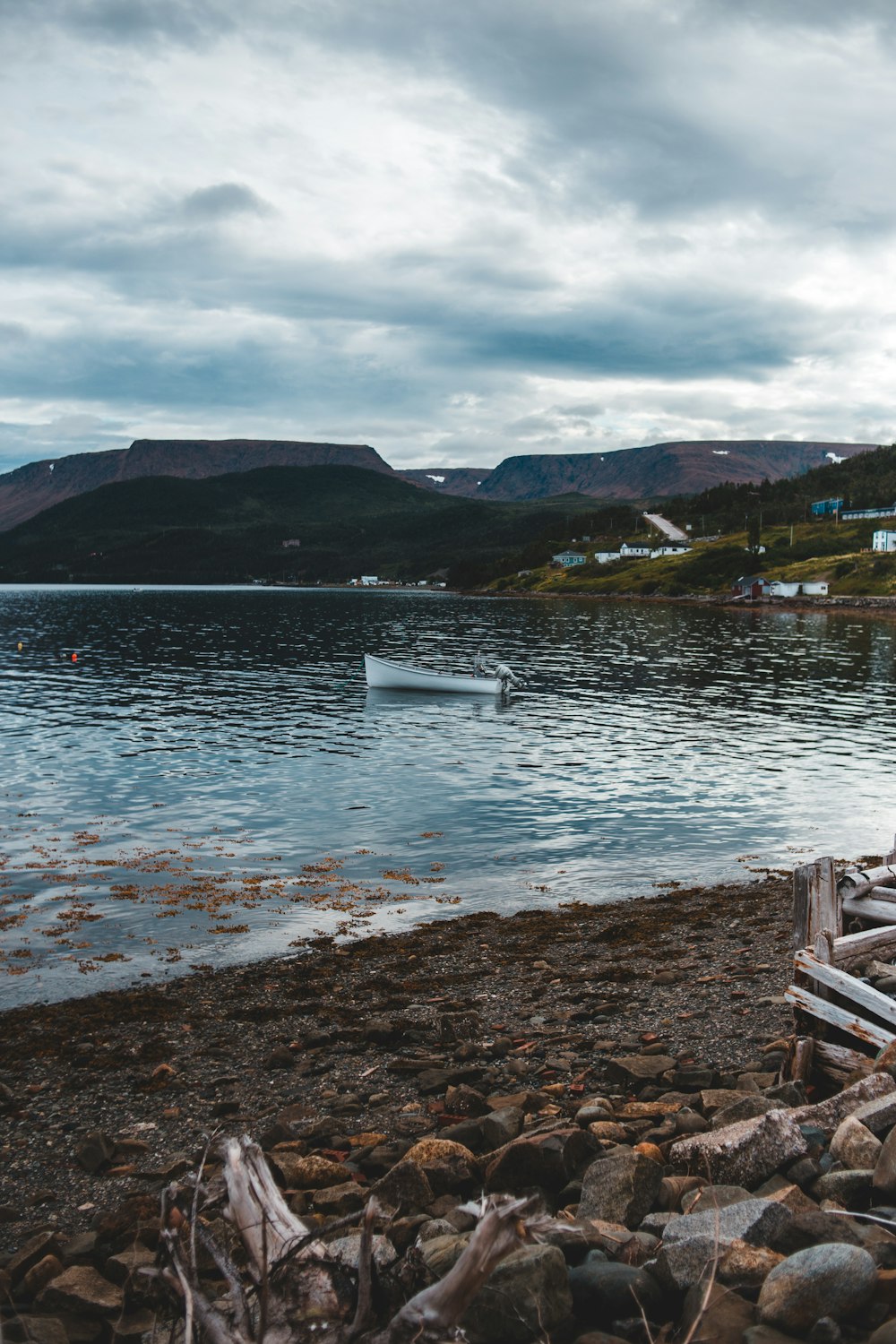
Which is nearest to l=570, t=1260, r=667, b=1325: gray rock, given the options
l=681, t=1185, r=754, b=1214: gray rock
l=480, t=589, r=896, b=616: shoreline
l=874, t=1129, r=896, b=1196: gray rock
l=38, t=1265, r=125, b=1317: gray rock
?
l=681, t=1185, r=754, b=1214: gray rock

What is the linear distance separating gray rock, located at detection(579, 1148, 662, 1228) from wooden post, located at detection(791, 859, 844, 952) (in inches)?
172

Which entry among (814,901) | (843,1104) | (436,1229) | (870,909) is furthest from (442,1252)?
(870,909)

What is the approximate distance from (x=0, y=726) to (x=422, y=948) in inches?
1481

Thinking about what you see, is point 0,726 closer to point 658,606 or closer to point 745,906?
point 745,906

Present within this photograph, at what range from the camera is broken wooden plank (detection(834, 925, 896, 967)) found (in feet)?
35.9

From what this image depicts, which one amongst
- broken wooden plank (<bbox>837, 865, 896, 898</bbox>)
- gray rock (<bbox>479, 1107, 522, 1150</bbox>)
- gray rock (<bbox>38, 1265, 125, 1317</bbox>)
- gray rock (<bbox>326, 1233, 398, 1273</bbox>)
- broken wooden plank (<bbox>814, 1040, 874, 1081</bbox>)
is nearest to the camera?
gray rock (<bbox>326, 1233, 398, 1273</bbox>)

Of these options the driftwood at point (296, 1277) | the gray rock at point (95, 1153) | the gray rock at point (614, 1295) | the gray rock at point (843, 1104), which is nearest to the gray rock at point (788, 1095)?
the gray rock at point (843, 1104)

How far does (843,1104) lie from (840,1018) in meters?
1.74

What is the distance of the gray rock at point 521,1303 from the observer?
568 cm

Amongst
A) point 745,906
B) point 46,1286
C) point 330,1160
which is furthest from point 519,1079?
point 745,906

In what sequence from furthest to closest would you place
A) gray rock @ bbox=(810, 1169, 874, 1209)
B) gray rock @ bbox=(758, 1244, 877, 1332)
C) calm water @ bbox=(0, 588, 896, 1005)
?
calm water @ bbox=(0, 588, 896, 1005) → gray rock @ bbox=(810, 1169, 874, 1209) → gray rock @ bbox=(758, 1244, 877, 1332)

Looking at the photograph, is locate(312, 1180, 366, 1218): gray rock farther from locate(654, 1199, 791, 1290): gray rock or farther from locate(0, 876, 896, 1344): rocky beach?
locate(654, 1199, 791, 1290): gray rock

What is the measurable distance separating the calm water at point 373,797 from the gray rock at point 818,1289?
1415 cm

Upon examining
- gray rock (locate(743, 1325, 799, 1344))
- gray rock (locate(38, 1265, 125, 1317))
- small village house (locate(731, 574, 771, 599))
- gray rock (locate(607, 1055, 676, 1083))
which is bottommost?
gray rock (locate(607, 1055, 676, 1083))
